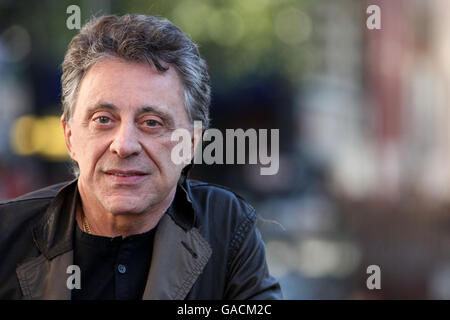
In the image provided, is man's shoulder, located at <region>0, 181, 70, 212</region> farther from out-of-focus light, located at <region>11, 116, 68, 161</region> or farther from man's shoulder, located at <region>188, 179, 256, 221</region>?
out-of-focus light, located at <region>11, 116, 68, 161</region>

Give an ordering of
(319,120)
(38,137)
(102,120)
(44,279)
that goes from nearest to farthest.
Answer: (44,279) < (102,120) < (38,137) < (319,120)

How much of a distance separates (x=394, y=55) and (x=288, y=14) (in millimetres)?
6325

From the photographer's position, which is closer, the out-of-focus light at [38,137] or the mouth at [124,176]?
the mouth at [124,176]

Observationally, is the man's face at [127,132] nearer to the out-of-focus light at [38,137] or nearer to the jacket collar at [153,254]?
the jacket collar at [153,254]

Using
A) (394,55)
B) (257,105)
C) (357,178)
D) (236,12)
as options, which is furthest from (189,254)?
(394,55)

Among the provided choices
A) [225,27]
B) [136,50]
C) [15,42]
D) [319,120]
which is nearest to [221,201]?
[136,50]

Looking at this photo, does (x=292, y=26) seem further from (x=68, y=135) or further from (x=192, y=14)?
(x=68, y=135)

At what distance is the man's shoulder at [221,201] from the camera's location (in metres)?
2.71

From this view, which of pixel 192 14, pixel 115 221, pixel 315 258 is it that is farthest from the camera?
pixel 192 14

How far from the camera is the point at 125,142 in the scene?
243 centimetres

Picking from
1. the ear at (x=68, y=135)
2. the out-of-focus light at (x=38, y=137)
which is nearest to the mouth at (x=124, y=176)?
the ear at (x=68, y=135)

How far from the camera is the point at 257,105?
15344mm

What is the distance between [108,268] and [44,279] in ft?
0.84

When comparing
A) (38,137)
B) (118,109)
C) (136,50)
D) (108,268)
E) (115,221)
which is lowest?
(38,137)
